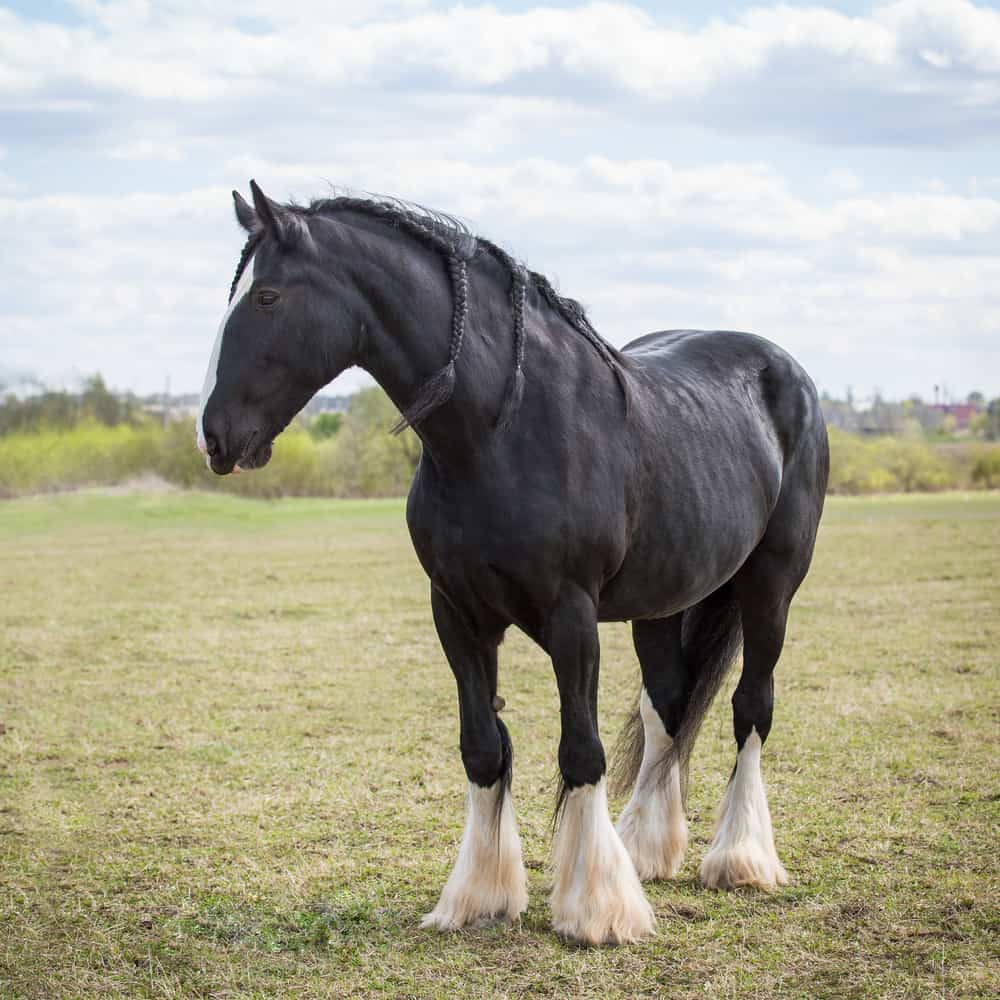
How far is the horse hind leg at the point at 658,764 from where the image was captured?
15.2 ft

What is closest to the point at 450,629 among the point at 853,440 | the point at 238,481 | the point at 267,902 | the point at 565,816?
the point at 565,816

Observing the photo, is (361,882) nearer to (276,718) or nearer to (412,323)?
(412,323)

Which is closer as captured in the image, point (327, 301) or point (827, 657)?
point (327, 301)

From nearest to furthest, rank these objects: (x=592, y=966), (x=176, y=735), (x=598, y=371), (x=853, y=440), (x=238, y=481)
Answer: (x=592, y=966) → (x=598, y=371) → (x=176, y=735) → (x=238, y=481) → (x=853, y=440)

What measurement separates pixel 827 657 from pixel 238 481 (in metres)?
25.3

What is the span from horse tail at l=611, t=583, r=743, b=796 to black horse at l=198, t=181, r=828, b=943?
1.00ft

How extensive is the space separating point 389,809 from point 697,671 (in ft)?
5.32

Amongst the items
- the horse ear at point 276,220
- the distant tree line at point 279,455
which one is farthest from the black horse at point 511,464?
the distant tree line at point 279,455

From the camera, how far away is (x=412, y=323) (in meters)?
3.62

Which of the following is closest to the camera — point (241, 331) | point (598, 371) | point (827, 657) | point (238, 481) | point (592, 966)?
point (241, 331)

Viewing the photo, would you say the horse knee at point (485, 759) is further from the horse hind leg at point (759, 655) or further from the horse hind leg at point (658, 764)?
the horse hind leg at point (759, 655)

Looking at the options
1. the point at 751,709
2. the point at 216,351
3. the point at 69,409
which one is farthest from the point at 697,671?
the point at 69,409

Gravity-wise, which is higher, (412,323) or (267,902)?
(412,323)

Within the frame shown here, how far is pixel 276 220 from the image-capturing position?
3.38 meters
